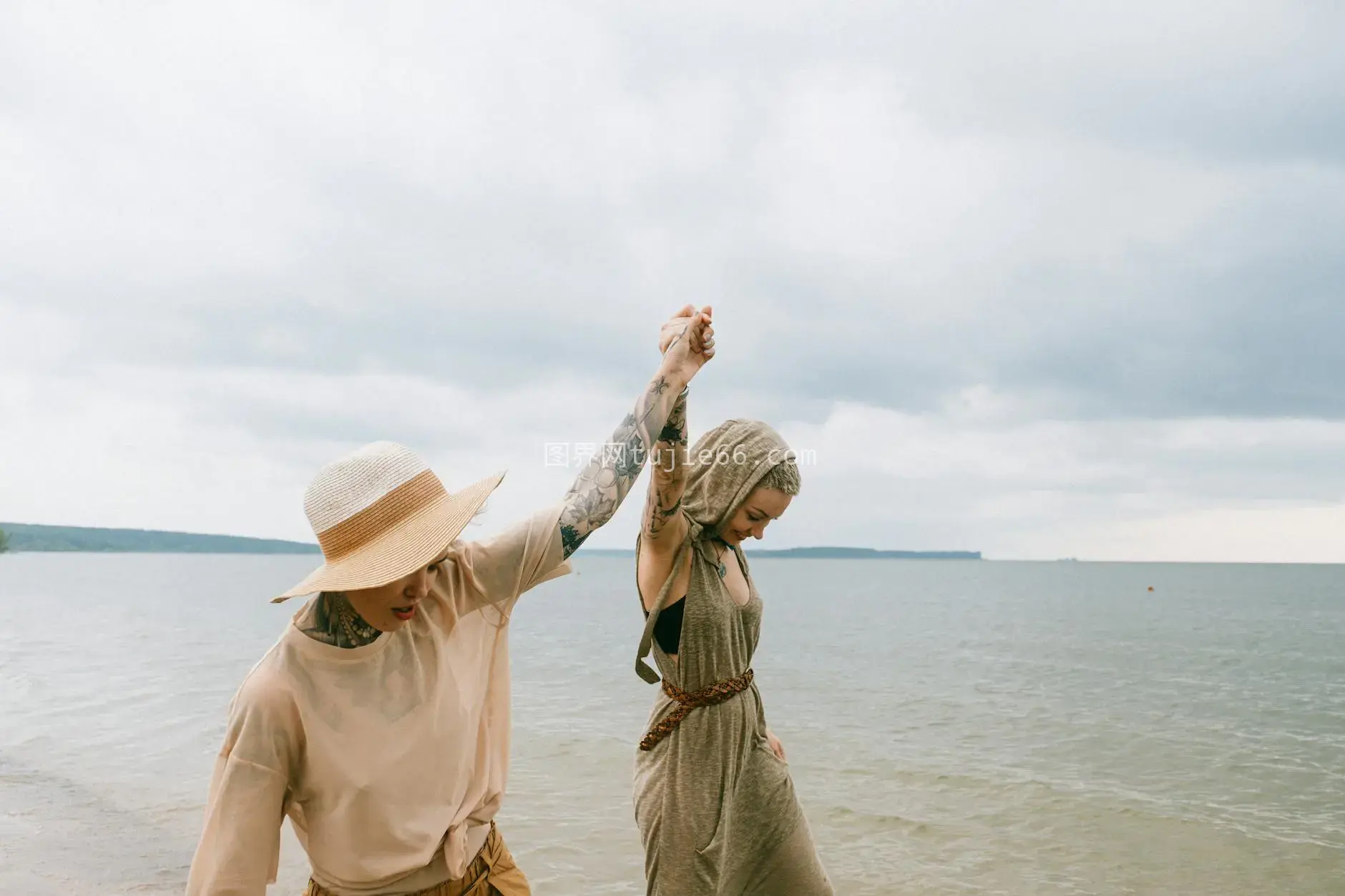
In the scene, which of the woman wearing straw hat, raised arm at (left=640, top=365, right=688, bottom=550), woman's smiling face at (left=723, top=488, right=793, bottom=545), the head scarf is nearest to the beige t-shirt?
the woman wearing straw hat

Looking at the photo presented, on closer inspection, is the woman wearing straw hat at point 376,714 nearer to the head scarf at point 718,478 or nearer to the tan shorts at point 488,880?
the tan shorts at point 488,880

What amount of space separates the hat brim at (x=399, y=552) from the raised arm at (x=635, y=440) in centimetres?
34

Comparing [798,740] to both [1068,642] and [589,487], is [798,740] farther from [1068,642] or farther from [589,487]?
[1068,642]

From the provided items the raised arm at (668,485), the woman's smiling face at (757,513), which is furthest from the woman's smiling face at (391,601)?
the woman's smiling face at (757,513)

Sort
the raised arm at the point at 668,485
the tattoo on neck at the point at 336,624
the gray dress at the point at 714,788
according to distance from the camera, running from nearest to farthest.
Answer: the tattoo on neck at the point at 336,624
the raised arm at the point at 668,485
the gray dress at the point at 714,788

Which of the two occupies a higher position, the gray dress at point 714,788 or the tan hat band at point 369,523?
the tan hat band at point 369,523

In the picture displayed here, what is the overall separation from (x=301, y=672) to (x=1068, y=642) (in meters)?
35.8

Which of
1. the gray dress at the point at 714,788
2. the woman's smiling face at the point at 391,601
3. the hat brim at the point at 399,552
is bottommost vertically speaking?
the gray dress at the point at 714,788

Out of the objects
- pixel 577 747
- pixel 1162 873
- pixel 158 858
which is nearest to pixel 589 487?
pixel 158 858

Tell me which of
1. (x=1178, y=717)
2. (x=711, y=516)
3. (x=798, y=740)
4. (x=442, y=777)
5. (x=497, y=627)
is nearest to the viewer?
(x=442, y=777)

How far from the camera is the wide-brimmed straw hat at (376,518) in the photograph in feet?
6.39

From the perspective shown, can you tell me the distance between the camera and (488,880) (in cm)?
231

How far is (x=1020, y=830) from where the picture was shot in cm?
926

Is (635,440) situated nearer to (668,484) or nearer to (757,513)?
(668,484)
